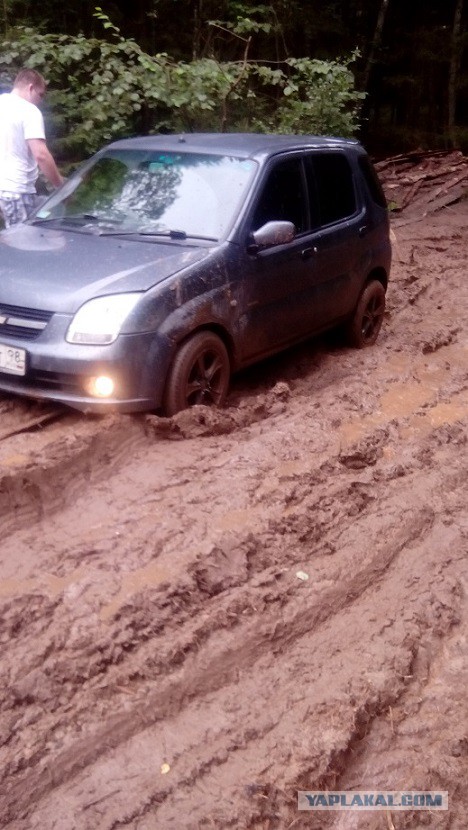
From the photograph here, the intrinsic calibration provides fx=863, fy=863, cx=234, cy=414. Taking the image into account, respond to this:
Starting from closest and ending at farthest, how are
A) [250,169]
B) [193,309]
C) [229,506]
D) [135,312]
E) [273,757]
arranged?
[273,757]
[229,506]
[135,312]
[193,309]
[250,169]

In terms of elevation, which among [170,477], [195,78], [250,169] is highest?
[195,78]

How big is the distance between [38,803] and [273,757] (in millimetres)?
819

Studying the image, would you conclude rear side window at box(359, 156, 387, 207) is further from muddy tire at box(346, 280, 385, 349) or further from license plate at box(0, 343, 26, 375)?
license plate at box(0, 343, 26, 375)

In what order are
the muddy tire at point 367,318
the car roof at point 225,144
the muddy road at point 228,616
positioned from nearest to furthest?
the muddy road at point 228,616 < the car roof at point 225,144 < the muddy tire at point 367,318

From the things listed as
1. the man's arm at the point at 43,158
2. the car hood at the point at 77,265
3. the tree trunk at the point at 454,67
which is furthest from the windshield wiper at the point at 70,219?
the tree trunk at the point at 454,67

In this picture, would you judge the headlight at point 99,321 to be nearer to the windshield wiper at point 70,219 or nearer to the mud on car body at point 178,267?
the mud on car body at point 178,267

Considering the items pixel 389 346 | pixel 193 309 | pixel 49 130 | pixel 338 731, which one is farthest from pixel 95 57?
pixel 338 731

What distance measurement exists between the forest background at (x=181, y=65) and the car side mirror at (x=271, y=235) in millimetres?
5073

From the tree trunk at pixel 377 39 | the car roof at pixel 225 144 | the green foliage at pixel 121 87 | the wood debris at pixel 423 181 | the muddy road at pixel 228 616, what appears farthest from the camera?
the tree trunk at pixel 377 39

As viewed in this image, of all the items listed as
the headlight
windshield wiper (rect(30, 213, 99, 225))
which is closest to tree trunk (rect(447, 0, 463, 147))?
windshield wiper (rect(30, 213, 99, 225))

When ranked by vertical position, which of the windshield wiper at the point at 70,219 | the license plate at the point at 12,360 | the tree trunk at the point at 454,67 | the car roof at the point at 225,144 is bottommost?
the license plate at the point at 12,360

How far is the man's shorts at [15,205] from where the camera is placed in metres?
7.63

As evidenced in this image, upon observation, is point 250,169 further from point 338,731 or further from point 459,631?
point 338,731

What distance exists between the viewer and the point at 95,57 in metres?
11.9
